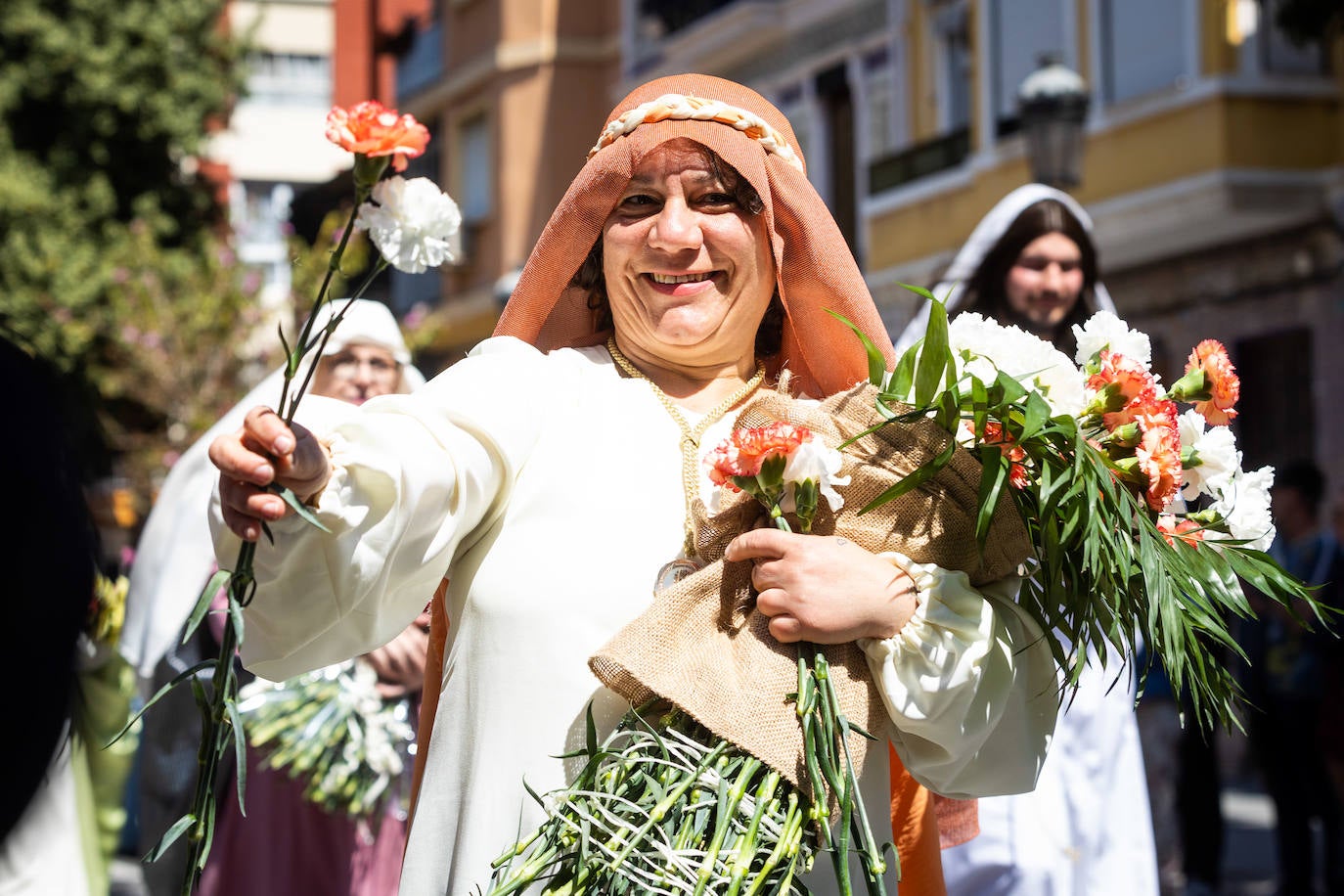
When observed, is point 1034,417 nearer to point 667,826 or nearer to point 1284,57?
point 667,826

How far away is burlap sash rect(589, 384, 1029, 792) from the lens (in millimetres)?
2695

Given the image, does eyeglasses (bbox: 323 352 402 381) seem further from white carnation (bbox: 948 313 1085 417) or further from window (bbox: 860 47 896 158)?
window (bbox: 860 47 896 158)

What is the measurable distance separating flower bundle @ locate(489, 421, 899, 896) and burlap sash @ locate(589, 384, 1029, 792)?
30mm

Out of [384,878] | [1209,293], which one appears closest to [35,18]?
[1209,293]

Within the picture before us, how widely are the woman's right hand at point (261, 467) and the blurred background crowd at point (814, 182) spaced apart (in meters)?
0.29

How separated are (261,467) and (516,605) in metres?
0.56

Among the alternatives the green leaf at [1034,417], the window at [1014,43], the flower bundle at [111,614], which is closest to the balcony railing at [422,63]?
the window at [1014,43]

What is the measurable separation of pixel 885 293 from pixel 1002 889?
16.5 metres

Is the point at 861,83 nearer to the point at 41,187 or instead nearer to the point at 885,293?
the point at 885,293

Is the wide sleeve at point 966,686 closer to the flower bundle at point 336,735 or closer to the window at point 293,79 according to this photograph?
the flower bundle at point 336,735

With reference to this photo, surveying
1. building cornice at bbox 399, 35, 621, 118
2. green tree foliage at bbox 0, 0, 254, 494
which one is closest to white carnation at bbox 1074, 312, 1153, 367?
green tree foliage at bbox 0, 0, 254, 494

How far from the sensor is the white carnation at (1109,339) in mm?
2895

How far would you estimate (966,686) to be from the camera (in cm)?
277

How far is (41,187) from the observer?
2702cm
